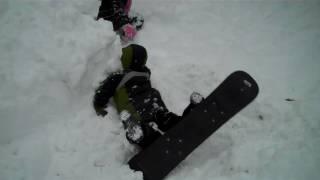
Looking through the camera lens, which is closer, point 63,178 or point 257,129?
point 63,178

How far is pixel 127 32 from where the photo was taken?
472 cm

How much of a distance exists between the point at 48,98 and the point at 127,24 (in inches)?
75.6

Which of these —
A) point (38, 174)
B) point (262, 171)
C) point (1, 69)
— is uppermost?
point (1, 69)

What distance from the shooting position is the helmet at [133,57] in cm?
374

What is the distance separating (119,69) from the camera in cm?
387

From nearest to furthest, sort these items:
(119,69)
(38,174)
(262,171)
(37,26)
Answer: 1. (38,174)
2. (262,171)
3. (37,26)
4. (119,69)

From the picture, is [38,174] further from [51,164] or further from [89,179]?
[89,179]

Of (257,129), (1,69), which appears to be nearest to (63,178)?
(1,69)

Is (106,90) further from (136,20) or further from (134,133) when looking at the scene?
(136,20)

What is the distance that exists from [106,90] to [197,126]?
40.5 inches

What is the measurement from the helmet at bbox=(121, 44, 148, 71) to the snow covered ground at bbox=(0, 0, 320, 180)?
145 mm

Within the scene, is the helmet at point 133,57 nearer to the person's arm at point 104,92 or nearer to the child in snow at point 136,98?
the child in snow at point 136,98

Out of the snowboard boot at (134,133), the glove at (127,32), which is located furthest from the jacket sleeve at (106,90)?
the glove at (127,32)

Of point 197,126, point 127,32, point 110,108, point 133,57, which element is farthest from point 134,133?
point 127,32
